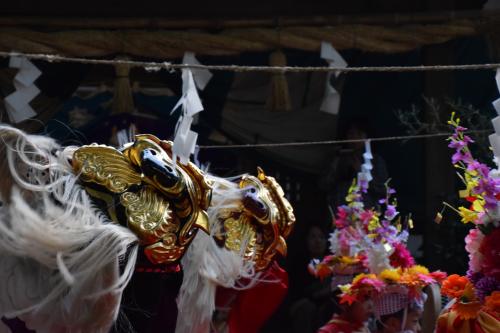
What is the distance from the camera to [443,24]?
763cm

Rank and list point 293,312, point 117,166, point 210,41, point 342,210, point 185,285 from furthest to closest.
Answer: point 293,312 < point 210,41 < point 342,210 < point 185,285 < point 117,166

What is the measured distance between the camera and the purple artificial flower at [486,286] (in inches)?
188

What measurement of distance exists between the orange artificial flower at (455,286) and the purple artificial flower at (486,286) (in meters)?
0.11

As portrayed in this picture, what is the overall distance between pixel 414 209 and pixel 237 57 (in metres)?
1.73

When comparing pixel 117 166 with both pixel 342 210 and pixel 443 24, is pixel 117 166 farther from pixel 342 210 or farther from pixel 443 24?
pixel 443 24

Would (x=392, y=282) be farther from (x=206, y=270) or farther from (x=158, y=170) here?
(x=158, y=170)

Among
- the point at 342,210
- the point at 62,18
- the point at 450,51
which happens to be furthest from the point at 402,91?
the point at 62,18

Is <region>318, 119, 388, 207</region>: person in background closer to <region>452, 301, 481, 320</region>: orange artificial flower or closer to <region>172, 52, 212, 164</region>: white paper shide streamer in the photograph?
<region>452, 301, 481, 320</region>: orange artificial flower

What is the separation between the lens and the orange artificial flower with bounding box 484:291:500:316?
15.5 ft

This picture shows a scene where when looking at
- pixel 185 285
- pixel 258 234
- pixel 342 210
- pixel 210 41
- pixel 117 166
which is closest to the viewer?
pixel 117 166

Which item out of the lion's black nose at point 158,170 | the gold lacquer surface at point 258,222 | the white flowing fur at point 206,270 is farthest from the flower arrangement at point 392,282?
the lion's black nose at point 158,170

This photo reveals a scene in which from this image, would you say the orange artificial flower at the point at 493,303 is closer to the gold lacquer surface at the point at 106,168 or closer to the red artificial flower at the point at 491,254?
the red artificial flower at the point at 491,254

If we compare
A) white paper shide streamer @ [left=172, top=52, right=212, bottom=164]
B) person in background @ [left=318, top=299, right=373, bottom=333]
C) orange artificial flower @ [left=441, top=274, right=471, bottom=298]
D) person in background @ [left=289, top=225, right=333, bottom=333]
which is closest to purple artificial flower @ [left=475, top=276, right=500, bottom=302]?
orange artificial flower @ [left=441, top=274, right=471, bottom=298]

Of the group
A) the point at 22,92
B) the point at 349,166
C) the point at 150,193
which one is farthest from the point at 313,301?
the point at 150,193
